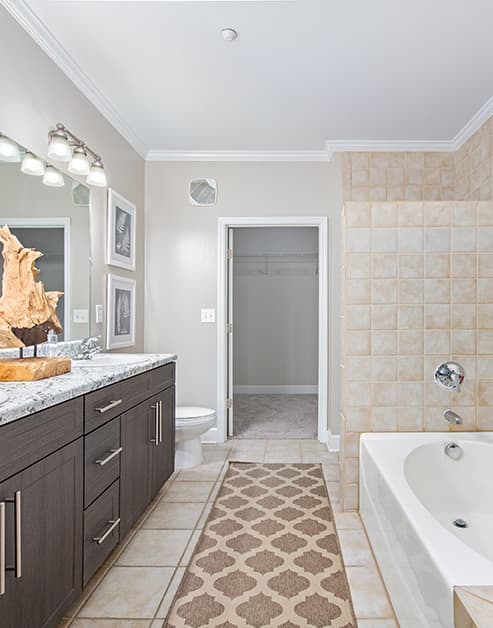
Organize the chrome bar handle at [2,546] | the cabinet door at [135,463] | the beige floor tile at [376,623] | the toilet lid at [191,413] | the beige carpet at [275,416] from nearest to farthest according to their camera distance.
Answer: the chrome bar handle at [2,546] → the beige floor tile at [376,623] → the cabinet door at [135,463] → the toilet lid at [191,413] → the beige carpet at [275,416]

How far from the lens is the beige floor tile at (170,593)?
5.42 ft

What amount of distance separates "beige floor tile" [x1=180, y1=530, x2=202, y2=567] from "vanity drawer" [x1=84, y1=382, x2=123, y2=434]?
0.70 m

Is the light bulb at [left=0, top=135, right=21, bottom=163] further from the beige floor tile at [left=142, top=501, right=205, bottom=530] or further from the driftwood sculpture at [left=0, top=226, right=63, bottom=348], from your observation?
the beige floor tile at [left=142, top=501, right=205, bottom=530]

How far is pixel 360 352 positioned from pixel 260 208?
1.80 metres

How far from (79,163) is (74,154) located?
55mm

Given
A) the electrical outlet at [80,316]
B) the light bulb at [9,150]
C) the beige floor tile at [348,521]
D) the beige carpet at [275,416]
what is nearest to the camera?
the light bulb at [9,150]

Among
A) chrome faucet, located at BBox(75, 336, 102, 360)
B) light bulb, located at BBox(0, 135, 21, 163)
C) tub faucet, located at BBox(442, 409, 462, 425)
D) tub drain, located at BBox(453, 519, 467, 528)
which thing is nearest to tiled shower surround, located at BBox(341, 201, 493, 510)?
tub faucet, located at BBox(442, 409, 462, 425)

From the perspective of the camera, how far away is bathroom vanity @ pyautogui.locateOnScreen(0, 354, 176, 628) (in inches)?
45.8

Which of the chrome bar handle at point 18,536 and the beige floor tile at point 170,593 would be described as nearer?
the chrome bar handle at point 18,536

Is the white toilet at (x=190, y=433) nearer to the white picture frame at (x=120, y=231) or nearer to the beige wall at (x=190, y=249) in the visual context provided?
the beige wall at (x=190, y=249)

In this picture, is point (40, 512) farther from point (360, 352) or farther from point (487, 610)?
point (360, 352)

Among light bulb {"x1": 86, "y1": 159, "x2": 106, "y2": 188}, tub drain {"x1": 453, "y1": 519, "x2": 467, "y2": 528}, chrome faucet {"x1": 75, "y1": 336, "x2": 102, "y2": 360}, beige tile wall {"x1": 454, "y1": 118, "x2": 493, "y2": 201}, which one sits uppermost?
beige tile wall {"x1": 454, "y1": 118, "x2": 493, "y2": 201}

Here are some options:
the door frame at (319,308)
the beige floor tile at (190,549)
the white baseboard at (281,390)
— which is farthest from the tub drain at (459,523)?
the white baseboard at (281,390)

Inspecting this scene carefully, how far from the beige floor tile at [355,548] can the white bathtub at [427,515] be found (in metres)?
0.09
